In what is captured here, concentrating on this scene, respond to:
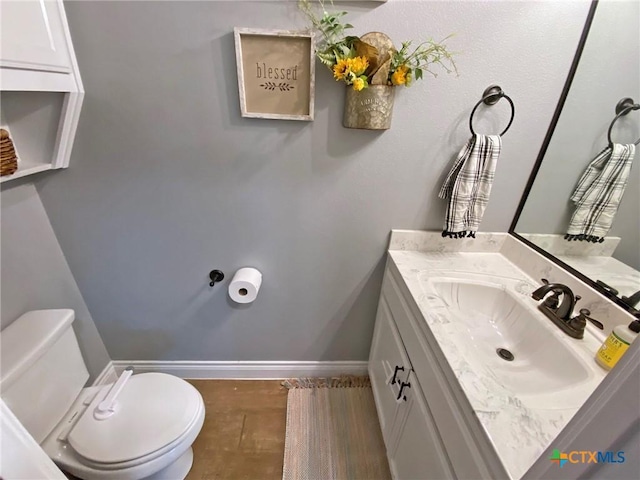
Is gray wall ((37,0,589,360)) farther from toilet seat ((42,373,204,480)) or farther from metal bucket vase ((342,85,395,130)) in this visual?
toilet seat ((42,373,204,480))

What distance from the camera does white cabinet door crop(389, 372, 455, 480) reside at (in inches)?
30.8

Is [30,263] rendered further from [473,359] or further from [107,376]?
[473,359]

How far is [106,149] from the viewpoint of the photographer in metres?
1.10

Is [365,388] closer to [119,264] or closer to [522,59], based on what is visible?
[119,264]

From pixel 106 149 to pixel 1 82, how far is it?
0.35m

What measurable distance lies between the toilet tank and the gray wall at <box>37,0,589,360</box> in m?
0.32

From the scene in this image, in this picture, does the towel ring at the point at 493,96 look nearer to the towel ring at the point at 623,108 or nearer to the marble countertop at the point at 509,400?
the towel ring at the point at 623,108

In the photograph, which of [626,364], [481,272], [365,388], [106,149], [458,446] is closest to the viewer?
[626,364]

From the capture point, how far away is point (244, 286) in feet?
4.10

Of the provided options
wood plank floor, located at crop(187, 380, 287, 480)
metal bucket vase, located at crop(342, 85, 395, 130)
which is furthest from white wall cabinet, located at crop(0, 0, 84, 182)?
wood plank floor, located at crop(187, 380, 287, 480)


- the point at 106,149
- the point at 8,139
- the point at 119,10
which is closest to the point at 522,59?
the point at 119,10

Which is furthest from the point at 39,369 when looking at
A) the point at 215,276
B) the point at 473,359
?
the point at 473,359

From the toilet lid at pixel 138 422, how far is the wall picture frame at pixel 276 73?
1158mm

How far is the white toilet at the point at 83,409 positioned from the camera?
0.95 m
